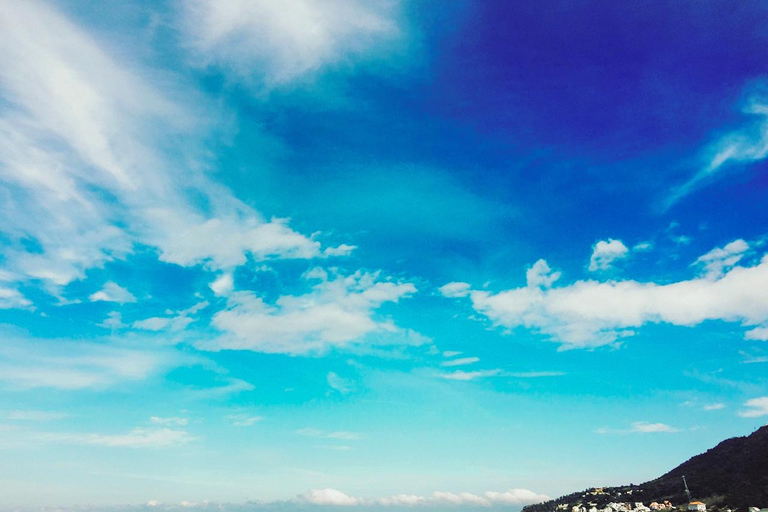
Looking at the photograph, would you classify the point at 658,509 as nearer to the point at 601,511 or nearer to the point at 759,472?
the point at 601,511

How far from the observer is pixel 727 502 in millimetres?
160500

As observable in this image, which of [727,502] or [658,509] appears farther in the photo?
[658,509]

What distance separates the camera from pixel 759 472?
17650 cm

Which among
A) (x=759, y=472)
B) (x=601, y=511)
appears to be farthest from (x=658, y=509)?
(x=759, y=472)

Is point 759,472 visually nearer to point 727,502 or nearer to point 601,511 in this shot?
point 727,502

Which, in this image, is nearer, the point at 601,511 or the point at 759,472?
the point at 759,472

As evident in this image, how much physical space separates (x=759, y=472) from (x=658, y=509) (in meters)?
38.8

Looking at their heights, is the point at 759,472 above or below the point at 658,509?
above

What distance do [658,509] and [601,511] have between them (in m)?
22.5

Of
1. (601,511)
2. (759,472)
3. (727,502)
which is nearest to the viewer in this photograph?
(727,502)

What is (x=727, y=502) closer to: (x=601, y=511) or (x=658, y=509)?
(x=658, y=509)

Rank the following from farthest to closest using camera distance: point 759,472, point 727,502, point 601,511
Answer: point 601,511 → point 759,472 → point 727,502

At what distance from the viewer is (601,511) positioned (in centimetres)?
19562

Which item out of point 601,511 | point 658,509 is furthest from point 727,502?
point 601,511
